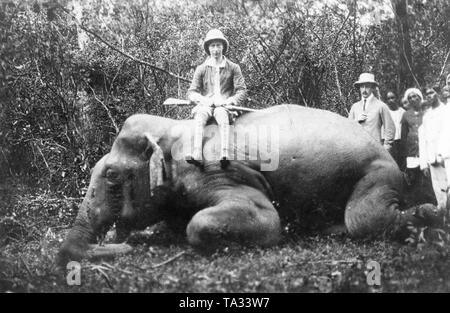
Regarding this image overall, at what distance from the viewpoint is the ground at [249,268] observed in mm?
5918

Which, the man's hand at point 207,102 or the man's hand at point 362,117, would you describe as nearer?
the man's hand at point 207,102

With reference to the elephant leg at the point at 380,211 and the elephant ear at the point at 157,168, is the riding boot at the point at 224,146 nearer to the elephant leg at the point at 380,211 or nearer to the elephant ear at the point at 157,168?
the elephant ear at the point at 157,168

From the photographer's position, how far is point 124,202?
26.4 ft

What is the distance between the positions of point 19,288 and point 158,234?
2093 millimetres

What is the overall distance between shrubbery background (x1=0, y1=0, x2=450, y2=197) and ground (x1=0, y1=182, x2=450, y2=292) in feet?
11.8

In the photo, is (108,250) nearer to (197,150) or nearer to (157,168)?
(157,168)

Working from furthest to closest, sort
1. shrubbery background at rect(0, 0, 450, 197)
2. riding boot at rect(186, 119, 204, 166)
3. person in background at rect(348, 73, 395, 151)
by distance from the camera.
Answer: shrubbery background at rect(0, 0, 450, 197)
person in background at rect(348, 73, 395, 151)
riding boot at rect(186, 119, 204, 166)

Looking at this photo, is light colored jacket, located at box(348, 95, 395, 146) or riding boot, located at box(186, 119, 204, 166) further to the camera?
light colored jacket, located at box(348, 95, 395, 146)

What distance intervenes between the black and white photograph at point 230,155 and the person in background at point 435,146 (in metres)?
0.02

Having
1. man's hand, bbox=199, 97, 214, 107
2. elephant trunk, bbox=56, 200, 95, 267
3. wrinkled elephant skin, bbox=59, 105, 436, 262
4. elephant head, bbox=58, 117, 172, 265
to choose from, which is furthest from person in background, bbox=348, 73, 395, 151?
elephant trunk, bbox=56, 200, 95, 267

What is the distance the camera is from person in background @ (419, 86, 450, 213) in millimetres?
8078

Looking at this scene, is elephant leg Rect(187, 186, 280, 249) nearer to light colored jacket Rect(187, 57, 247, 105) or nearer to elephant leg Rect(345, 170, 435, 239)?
elephant leg Rect(345, 170, 435, 239)

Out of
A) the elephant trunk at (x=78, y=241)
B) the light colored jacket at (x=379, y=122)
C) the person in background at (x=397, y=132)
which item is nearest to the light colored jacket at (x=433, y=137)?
the light colored jacket at (x=379, y=122)
